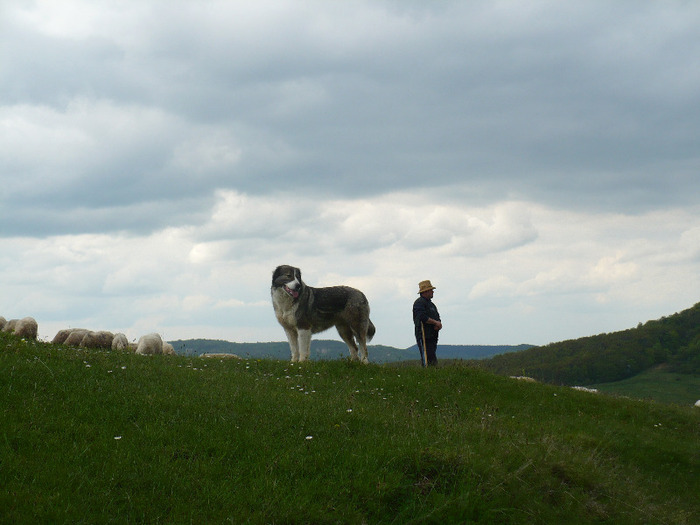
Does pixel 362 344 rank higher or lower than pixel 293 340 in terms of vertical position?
lower

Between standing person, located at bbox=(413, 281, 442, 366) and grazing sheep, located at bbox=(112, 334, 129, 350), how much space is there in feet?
33.9

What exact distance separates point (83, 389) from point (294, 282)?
324 inches

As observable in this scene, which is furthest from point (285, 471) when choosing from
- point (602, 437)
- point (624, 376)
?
point (624, 376)

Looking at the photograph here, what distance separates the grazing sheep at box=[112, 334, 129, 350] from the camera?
854 inches

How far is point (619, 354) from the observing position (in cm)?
9700

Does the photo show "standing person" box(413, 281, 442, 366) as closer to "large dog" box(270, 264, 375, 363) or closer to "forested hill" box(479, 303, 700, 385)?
"large dog" box(270, 264, 375, 363)

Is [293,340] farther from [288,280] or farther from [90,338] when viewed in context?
[90,338]

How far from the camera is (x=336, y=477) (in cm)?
860

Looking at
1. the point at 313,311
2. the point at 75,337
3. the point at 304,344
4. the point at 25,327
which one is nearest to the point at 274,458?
the point at 304,344

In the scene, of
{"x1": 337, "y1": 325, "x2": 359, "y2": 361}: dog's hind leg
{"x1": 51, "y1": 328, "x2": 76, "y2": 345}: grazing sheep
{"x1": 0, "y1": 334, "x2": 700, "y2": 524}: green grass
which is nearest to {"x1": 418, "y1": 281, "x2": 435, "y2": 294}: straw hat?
{"x1": 337, "y1": 325, "x2": 359, "y2": 361}: dog's hind leg

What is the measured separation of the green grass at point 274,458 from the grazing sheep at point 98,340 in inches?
248

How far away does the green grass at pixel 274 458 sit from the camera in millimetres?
7695

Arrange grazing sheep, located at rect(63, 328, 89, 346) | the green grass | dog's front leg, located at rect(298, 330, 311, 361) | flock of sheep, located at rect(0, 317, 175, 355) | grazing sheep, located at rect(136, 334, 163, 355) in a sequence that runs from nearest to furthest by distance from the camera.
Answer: the green grass, dog's front leg, located at rect(298, 330, 311, 361), flock of sheep, located at rect(0, 317, 175, 355), grazing sheep, located at rect(63, 328, 89, 346), grazing sheep, located at rect(136, 334, 163, 355)

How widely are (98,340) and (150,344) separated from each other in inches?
67.3
